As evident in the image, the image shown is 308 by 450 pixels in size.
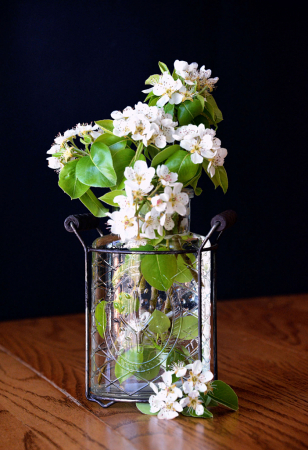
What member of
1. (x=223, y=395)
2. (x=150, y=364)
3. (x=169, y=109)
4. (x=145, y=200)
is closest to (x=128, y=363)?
(x=150, y=364)

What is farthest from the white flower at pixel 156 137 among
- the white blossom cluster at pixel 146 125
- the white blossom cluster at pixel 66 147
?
the white blossom cluster at pixel 66 147

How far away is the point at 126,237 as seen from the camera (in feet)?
1.94

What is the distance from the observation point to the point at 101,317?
713 millimetres

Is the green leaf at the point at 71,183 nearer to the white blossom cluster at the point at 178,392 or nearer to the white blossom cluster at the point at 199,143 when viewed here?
the white blossom cluster at the point at 199,143

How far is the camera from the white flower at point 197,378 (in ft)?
2.07

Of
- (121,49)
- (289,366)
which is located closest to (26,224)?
(121,49)

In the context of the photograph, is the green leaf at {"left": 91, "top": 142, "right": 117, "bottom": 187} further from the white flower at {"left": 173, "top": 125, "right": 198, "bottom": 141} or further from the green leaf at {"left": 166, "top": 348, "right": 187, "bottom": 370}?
the green leaf at {"left": 166, "top": 348, "right": 187, "bottom": 370}

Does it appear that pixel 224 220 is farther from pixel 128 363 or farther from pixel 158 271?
pixel 128 363

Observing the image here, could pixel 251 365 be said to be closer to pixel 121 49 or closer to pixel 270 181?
pixel 270 181

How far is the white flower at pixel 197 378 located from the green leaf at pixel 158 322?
0.07 meters

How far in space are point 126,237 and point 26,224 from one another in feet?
2.65

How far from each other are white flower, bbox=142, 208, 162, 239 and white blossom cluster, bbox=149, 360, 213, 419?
0.18 metres

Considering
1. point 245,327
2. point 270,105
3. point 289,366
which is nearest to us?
point 289,366

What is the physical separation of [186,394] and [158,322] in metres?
0.11
